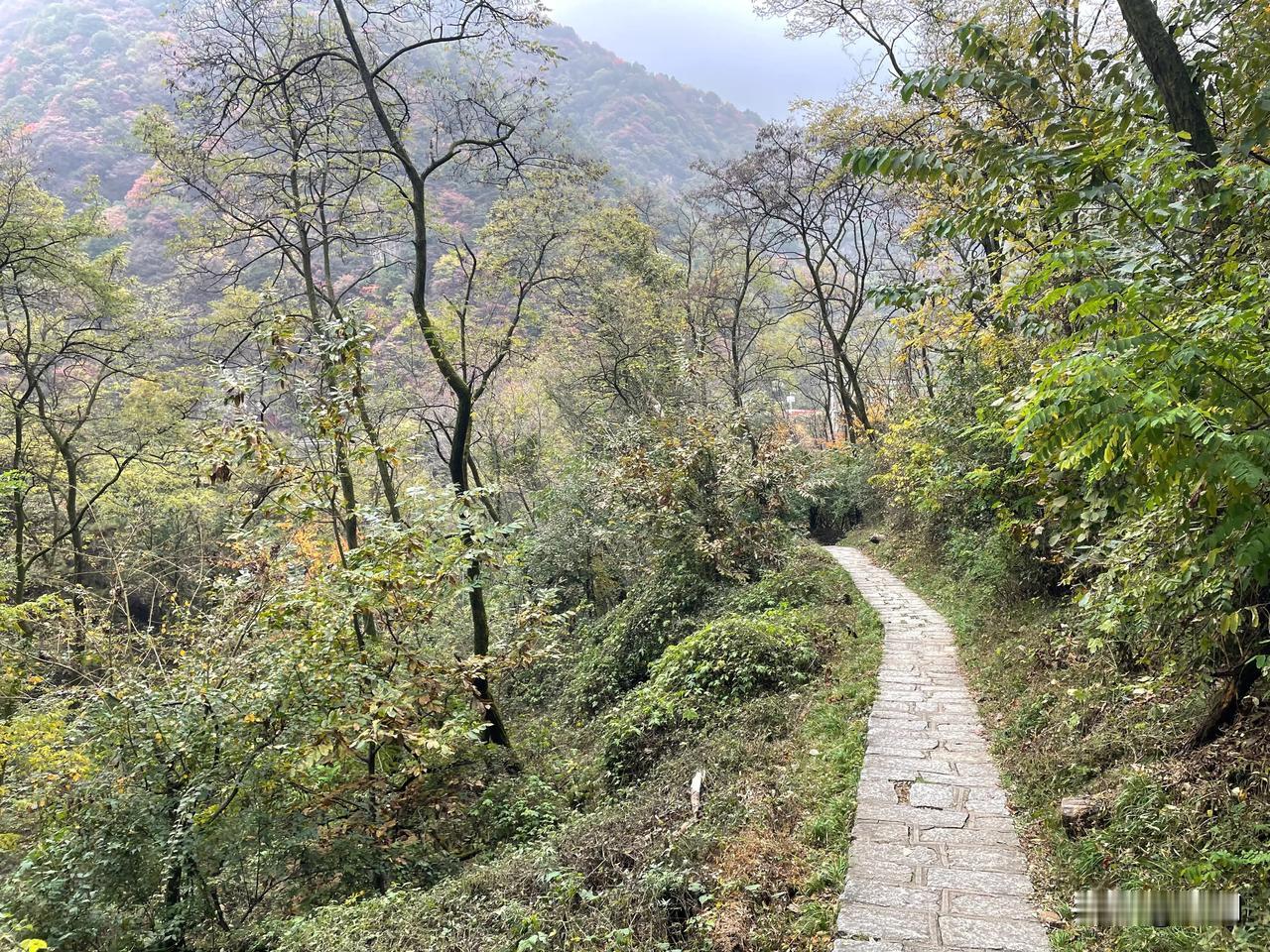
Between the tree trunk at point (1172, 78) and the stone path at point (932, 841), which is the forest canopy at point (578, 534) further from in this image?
the stone path at point (932, 841)

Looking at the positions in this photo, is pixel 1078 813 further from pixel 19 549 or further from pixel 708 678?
pixel 19 549

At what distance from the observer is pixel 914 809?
13.5 ft

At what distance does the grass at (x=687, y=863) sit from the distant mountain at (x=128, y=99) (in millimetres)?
25038

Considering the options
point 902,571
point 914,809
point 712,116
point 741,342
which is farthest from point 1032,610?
point 712,116

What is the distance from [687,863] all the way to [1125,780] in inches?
96.0

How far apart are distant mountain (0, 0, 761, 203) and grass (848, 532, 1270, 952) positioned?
25.1m

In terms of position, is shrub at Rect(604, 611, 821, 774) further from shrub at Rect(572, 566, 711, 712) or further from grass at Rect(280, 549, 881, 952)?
shrub at Rect(572, 566, 711, 712)

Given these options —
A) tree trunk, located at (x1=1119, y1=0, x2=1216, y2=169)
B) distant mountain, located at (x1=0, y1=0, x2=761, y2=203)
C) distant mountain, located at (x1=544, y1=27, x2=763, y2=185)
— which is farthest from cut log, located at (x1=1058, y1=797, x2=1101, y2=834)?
distant mountain, located at (x1=544, y1=27, x2=763, y2=185)

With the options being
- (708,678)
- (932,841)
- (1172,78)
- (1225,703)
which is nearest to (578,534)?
(708,678)

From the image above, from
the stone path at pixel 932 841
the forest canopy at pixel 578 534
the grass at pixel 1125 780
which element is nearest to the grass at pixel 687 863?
the forest canopy at pixel 578 534

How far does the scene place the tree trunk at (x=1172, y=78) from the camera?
3201mm

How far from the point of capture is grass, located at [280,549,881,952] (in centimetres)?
332

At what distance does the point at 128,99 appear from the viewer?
39531mm

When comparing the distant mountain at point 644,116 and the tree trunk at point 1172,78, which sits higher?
the distant mountain at point 644,116
